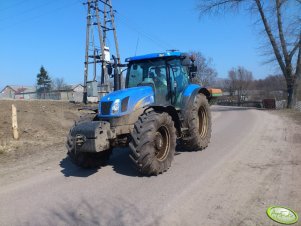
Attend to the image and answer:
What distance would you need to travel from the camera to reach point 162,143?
795 centimetres

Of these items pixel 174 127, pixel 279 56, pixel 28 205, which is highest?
pixel 279 56

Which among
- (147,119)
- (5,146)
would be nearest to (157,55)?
(147,119)

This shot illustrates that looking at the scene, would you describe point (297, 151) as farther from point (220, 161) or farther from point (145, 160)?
point (145, 160)

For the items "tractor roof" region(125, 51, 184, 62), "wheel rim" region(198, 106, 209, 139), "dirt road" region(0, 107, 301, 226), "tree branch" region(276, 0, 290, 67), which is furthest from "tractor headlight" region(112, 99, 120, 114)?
"tree branch" region(276, 0, 290, 67)

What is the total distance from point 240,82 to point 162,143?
228 ft

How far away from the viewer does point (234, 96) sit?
6575cm

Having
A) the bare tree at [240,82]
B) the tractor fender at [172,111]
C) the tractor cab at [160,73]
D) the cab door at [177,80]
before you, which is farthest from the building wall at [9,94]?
the tractor fender at [172,111]

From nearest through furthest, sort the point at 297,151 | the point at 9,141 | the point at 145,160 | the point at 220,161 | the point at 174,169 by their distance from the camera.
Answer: the point at 145,160 < the point at 174,169 < the point at 220,161 < the point at 297,151 < the point at 9,141

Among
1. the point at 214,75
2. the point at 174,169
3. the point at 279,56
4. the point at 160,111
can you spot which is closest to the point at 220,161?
the point at 174,169

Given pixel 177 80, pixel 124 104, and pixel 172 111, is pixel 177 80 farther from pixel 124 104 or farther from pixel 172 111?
pixel 124 104

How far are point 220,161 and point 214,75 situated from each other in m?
57.6

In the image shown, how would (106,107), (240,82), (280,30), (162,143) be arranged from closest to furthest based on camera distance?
(106,107), (162,143), (280,30), (240,82)

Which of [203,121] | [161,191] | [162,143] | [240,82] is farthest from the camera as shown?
[240,82]

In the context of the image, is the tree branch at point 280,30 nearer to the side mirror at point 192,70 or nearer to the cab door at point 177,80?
the side mirror at point 192,70
